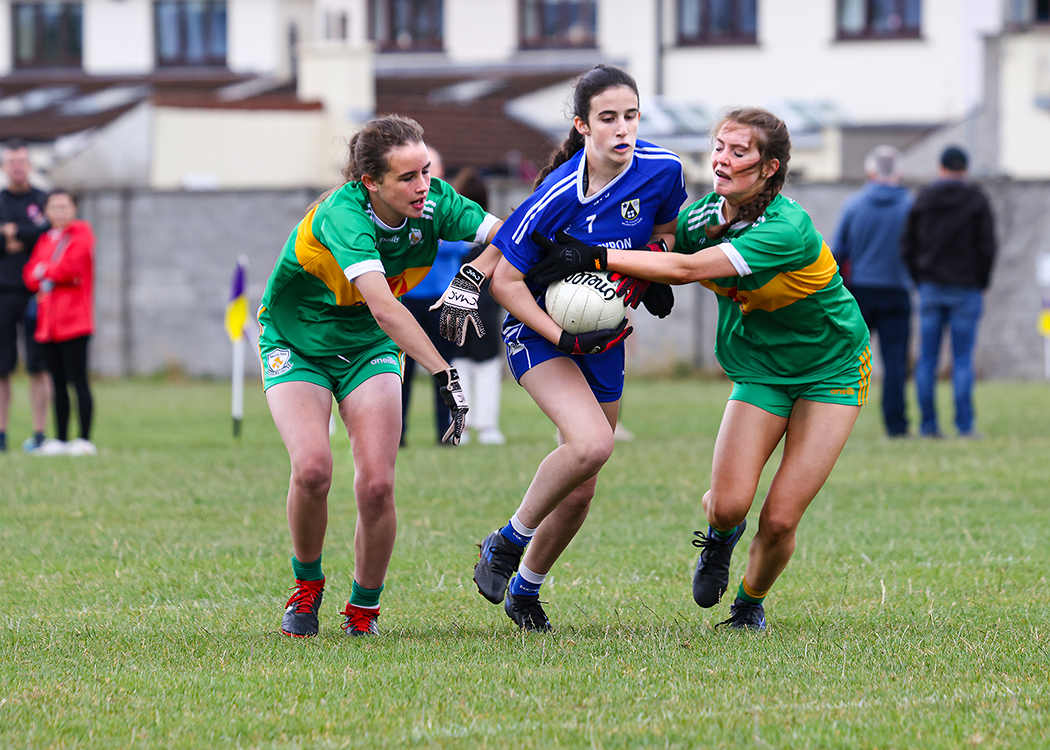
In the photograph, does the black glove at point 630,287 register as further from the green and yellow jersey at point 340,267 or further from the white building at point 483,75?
the white building at point 483,75

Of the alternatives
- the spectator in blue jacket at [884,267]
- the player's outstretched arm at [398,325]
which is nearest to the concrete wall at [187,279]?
the spectator in blue jacket at [884,267]

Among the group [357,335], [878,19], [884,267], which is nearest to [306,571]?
[357,335]

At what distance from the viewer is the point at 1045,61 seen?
1051 inches

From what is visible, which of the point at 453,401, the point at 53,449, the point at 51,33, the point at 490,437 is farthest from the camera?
the point at 51,33

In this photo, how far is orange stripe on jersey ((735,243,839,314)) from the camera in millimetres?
5348

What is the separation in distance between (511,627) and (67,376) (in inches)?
291

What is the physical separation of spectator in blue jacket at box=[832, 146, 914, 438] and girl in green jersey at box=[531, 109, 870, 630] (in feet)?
23.0

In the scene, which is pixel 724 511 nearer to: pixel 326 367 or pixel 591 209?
pixel 591 209

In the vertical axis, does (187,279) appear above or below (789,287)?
below

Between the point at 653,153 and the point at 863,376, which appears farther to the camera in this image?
the point at 863,376

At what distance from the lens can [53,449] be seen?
12.0 meters

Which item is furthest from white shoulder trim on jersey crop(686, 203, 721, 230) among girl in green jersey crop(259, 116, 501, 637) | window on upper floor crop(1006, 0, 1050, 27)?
window on upper floor crop(1006, 0, 1050, 27)

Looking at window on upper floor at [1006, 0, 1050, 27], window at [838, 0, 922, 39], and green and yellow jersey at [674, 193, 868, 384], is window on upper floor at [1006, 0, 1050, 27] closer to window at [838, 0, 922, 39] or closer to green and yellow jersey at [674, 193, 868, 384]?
window at [838, 0, 922, 39]

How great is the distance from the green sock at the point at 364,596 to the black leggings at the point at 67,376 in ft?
23.4
